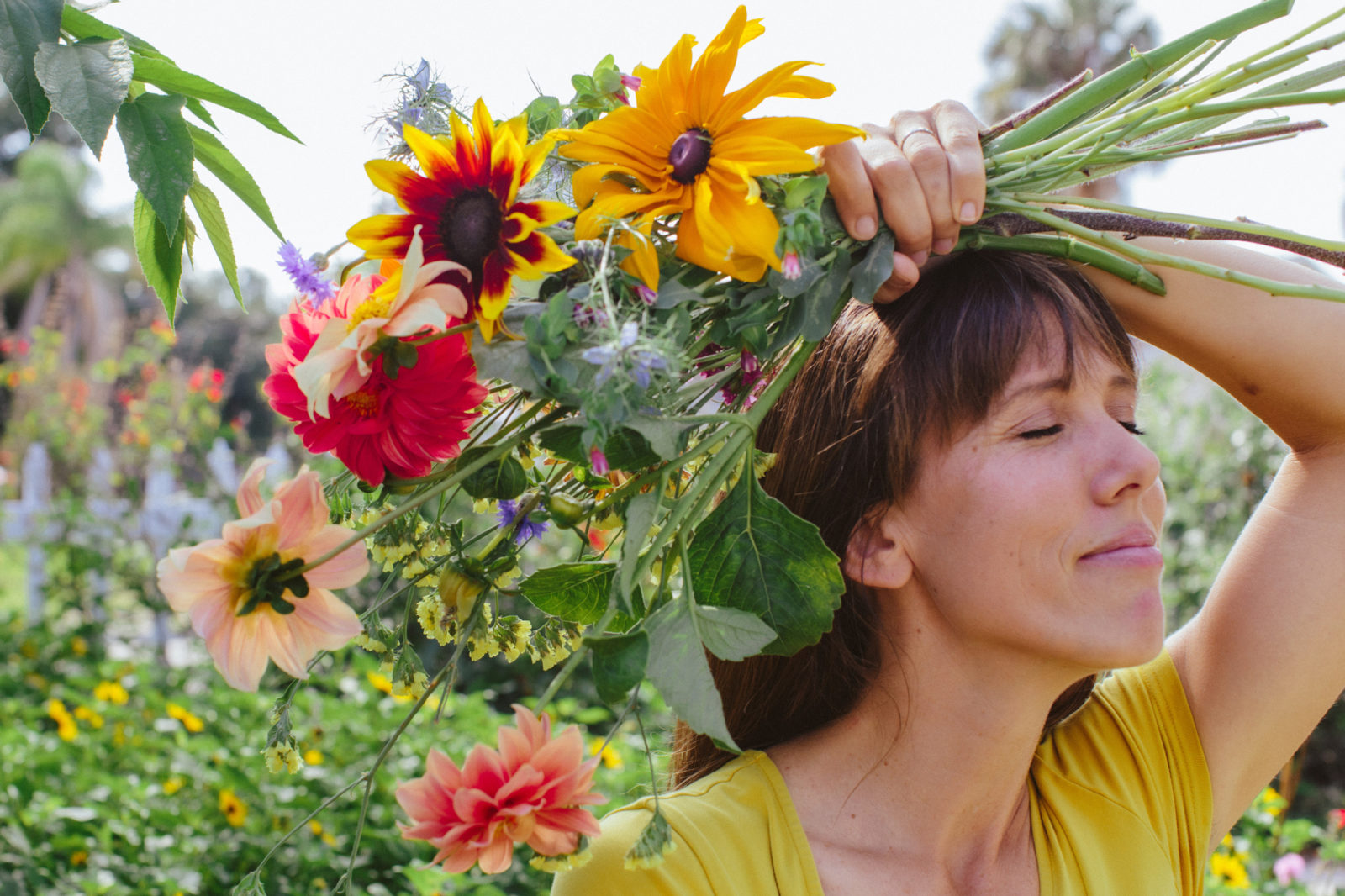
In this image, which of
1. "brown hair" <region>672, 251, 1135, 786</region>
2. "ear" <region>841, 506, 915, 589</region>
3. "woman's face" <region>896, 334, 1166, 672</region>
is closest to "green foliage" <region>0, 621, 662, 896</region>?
"brown hair" <region>672, 251, 1135, 786</region>

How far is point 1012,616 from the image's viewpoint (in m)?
1.28

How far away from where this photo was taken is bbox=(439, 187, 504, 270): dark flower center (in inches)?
35.1

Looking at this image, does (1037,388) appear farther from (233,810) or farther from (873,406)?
(233,810)

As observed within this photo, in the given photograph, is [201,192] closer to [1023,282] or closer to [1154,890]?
[1023,282]

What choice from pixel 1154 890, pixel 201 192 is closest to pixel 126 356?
pixel 201 192

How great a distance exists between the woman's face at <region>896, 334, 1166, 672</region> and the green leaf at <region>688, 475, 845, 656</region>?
1.21ft

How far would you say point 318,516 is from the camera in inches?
32.4

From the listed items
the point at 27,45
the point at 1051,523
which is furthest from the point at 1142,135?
the point at 27,45

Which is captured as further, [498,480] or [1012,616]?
[1012,616]

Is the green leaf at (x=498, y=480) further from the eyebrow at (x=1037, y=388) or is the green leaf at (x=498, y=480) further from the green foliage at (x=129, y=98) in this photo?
the eyebrow at (x=1037, y=388)

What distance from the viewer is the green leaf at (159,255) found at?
99 centimetres

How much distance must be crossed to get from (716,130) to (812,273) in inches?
6.1

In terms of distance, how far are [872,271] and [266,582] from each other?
62cm

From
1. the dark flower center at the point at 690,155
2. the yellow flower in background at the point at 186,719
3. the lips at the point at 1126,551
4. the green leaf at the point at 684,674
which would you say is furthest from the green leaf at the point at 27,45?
the yellow flower in background at the point at 186,719
